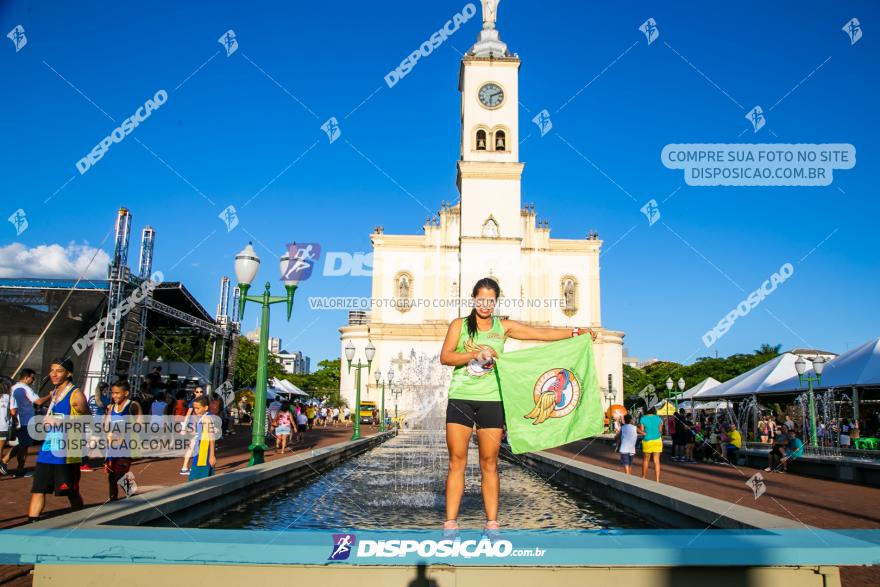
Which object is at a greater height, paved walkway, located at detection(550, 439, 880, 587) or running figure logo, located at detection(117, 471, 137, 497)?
running figure logo, located at detection(117, 471, 137, 497)

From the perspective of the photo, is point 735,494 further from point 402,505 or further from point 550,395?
point 550,395

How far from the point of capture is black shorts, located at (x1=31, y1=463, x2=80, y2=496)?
5.54m

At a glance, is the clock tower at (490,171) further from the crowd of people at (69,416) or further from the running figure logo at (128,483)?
the running figure logo at (128,483)

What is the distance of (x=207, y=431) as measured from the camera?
817cm

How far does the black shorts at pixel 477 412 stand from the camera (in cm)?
417

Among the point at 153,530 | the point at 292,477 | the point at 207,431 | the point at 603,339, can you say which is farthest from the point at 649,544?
the point at 603,339

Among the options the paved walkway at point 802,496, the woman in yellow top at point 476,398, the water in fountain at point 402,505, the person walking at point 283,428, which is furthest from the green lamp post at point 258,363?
the paved walkway at point 802,496

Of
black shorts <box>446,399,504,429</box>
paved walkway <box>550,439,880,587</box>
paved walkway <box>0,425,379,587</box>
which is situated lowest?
paved walkway <box>550,439,880,587</box>

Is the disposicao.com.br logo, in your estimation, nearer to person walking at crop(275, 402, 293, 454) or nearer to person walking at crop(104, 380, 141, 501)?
person walking at crop(104, 380, 141, 501)

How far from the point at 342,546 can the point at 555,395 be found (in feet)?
6.67

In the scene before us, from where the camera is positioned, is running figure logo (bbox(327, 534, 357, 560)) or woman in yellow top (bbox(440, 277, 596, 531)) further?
woman in yellow top (bbox(440, 277, 596, 531))

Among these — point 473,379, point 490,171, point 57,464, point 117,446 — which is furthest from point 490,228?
point 473,379

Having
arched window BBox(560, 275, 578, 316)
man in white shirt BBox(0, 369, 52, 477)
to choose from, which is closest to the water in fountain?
man in white shirt BBox(0, 369, 52, 477)

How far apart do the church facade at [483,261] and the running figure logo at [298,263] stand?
1107 inches
